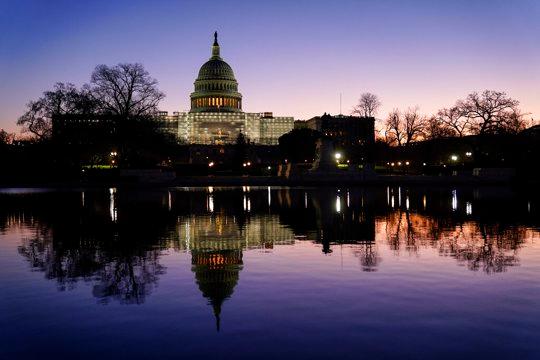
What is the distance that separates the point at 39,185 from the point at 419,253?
48992mm

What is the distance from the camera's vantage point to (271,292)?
9.27m

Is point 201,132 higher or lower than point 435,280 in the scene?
higher

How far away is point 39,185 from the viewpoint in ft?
183

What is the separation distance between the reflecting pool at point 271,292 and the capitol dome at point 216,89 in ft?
513

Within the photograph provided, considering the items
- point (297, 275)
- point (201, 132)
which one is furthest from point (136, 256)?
point (201, 132)

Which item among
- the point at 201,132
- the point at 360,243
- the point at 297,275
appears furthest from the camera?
the point at 201,132

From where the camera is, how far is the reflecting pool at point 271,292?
6.73 metres

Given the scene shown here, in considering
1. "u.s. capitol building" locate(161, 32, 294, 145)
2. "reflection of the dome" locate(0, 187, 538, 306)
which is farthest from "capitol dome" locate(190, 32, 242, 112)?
"reflection of the dome" locate(0, 187, 538, 306)

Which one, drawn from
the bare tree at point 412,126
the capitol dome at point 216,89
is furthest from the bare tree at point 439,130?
the capitol dome at point 216,89

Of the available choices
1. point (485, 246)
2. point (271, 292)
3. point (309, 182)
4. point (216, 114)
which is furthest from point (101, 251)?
point (216, 114)

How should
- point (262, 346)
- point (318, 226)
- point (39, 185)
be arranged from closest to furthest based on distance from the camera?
point (262, 346), point (318, 226), point (39, 185)

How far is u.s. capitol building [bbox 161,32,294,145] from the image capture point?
17212 centimetres

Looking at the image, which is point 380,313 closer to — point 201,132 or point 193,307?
point 193,307

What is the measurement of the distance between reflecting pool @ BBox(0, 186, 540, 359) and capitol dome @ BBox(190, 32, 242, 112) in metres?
156
